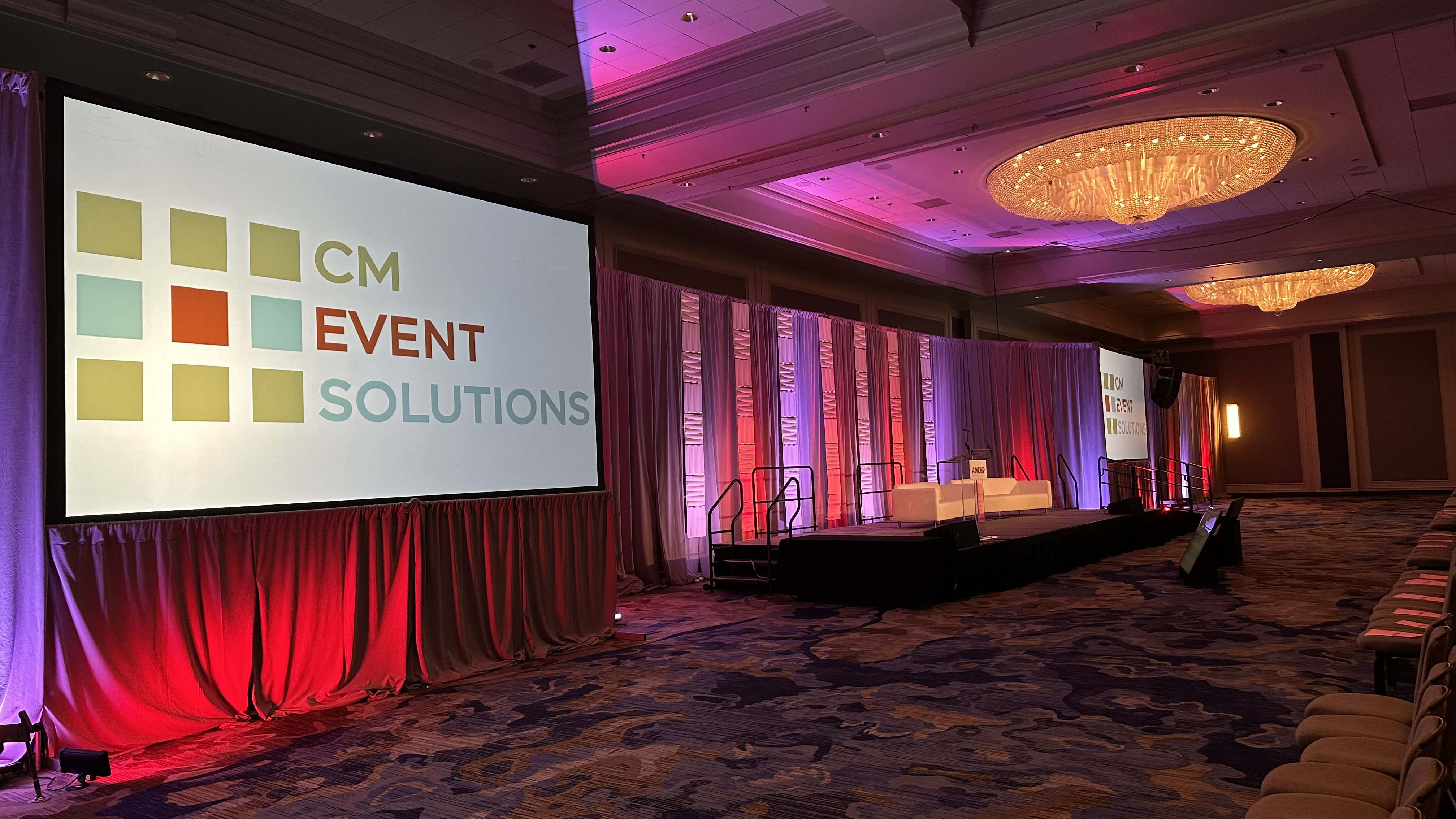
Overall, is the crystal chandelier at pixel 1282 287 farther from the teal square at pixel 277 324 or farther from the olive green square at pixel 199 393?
the olive green square at pixel 199 393

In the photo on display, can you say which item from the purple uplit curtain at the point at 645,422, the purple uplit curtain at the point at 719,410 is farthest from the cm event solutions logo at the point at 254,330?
the purple uplit curtain at the point at 719,410

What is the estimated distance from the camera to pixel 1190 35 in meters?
5.71

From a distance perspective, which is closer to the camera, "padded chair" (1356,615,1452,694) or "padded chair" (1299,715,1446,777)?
"padded chair" (1299,715,1446,777)

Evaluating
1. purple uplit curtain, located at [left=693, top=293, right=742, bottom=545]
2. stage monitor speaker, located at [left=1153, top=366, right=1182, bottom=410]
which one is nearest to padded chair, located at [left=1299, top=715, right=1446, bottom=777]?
purple uplit curtain, located at [left=693, top=293, right=742, bottom=545]

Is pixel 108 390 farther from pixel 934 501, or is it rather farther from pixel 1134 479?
pixel 1134 479

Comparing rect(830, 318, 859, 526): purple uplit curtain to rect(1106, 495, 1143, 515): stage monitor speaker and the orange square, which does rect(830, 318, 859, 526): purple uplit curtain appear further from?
the orange square

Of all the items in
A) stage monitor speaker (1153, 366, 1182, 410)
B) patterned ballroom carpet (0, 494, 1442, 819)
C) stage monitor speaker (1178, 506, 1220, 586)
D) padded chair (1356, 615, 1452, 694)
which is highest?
stage monitor speaker (1153, 366, 1182, 410)

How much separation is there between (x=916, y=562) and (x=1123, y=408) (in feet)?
39.5

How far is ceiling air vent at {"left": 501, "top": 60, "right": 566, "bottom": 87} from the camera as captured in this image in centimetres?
673

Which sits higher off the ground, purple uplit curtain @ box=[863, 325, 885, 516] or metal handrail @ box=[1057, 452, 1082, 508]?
purple uplit curtain @ box=[863, 325, 885, 516]

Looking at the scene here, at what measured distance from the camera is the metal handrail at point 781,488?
1064cm

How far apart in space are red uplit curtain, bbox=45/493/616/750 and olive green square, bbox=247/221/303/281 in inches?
51.2

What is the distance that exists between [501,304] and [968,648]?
3.73 m

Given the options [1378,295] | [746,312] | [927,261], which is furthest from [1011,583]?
[1378,295]
